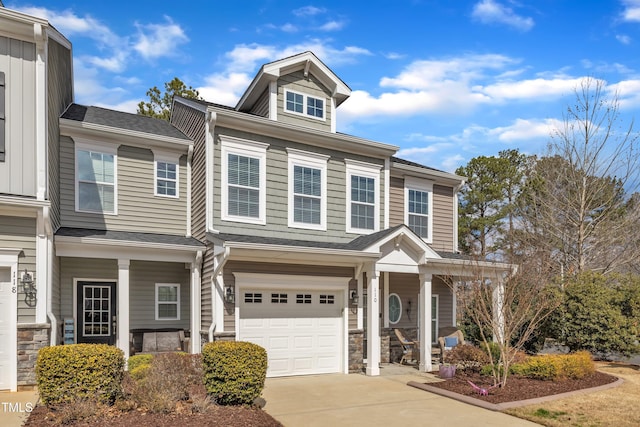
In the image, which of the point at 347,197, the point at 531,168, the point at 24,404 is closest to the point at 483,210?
the point at 531,168

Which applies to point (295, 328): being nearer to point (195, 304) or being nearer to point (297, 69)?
point (195, 304)

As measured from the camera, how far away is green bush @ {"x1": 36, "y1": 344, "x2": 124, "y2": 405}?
23.3ft

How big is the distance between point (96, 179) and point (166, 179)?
1.69 m

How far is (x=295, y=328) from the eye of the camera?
479 inches

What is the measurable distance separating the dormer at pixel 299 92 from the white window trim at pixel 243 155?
1.11m

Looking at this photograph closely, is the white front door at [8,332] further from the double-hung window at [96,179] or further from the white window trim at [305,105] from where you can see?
the white window trim at [305,105]

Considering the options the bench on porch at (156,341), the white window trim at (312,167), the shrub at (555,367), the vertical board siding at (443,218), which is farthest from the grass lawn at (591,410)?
the bench on porch at (156,341)

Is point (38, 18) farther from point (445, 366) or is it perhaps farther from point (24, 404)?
point (445, 366)

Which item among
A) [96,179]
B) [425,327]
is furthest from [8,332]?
[425,327]

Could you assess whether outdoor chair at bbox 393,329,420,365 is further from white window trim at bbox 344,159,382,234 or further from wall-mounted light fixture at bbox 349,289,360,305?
white window trim at bbox 344,159,382,234

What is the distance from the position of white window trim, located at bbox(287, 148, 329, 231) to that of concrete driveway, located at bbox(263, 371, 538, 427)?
12.4ft

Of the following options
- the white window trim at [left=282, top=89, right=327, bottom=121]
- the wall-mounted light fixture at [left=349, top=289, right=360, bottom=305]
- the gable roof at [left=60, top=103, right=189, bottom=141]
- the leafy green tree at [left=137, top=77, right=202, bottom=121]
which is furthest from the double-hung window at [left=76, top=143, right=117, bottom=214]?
the leafy green tree at [left=137, top=77, right=202, bottom=121]

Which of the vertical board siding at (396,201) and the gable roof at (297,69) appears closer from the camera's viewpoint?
the gable roof at (297,69)

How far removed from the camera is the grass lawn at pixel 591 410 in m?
7.64
